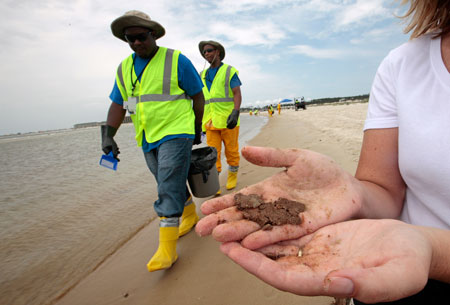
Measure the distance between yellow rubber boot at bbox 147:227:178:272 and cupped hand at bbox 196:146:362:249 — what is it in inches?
41.5

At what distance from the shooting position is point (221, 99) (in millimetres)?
4039

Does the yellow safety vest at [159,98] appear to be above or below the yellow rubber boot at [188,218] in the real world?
above

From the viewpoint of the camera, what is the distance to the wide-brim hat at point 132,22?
2.20 meters

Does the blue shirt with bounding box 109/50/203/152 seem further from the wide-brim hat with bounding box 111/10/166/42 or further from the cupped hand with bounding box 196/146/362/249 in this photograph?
the cupped hand with bounding box 196/146/362/249

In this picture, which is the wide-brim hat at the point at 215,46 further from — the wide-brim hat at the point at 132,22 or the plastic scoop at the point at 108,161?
the plastic scoop at the point at 108,161

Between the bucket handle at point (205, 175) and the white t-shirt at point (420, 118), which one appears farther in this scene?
the bucket handle at point (205, 175)

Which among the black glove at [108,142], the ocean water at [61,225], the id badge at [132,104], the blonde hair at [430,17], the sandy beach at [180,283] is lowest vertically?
the ocean water at [61,225]

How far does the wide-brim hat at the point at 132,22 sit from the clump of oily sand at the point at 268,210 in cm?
196

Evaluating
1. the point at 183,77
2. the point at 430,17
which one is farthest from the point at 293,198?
the point at 183,77

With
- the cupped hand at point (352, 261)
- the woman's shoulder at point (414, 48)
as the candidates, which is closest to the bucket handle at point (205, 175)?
the cupped hand at point (352, 261)

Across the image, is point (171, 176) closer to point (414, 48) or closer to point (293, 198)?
point (293, 198)

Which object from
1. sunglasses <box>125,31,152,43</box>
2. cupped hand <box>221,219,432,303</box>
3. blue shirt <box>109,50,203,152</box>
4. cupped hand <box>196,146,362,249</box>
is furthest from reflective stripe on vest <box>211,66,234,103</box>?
cupped hand <box>221,219,432,303</box>

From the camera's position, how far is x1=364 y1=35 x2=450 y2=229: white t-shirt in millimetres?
879

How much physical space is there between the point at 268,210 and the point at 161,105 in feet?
5.28
